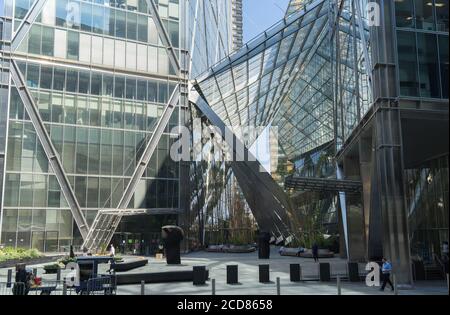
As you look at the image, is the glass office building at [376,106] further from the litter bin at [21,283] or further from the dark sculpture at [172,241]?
the litter bin at [21,283]

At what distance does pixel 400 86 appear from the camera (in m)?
20.2

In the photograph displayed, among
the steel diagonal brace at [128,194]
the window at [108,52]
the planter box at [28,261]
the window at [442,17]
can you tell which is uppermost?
the window at [108,52]

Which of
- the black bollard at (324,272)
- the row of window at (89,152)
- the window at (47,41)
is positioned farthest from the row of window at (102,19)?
the black bollard at (324,272)

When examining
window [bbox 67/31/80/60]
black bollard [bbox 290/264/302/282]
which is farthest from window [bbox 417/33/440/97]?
window [bbox 67/31/80/60]

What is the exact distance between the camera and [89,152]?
137 ft

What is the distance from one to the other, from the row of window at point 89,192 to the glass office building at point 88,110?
82 mm

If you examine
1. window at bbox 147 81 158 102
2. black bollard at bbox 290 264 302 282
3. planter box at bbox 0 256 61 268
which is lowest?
planter box at bbox 0 256 61 268

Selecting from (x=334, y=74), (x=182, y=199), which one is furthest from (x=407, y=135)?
(x=182, y=199)

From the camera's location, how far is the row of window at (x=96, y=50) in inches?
1646

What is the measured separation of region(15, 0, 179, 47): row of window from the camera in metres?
42.4

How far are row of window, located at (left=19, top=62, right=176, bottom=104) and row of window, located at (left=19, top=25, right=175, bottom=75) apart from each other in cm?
115

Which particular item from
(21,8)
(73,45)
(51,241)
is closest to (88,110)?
(73,45)

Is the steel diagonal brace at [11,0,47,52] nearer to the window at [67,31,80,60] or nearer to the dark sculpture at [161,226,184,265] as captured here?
the window at [67,31,80,60]

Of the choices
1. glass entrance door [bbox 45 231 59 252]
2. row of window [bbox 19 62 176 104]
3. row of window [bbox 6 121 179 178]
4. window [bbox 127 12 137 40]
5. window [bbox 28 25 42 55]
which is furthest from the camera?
window [bbox 127 12 137 40]
